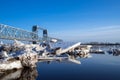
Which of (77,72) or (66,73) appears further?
(77,72)

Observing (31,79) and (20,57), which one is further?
(20,57)

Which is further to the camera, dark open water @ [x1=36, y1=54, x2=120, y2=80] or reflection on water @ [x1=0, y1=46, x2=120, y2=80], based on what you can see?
dark open water @ [x1=36, y1=54, x2=120, y2=80]

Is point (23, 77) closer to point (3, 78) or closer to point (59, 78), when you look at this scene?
point (3, 78)

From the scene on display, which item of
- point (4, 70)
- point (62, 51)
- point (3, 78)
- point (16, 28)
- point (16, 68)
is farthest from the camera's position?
point (16, 28)

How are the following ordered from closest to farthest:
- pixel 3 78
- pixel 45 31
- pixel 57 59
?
pixel 3 78 → pixel 57 59 → pixel 45 31

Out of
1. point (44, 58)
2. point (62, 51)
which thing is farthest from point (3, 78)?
point (62, 51)

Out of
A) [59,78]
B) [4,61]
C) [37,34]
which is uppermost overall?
[37,34]

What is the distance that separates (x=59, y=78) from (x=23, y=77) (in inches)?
145

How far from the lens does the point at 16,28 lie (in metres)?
91.9

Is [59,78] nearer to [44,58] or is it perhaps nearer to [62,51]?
[44,58]

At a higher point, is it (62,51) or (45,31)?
(45,31)

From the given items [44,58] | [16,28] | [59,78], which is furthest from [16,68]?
[16,28]

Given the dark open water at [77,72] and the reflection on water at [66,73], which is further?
the dark open water at [77,72]

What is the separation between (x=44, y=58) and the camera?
35094 millimetres
